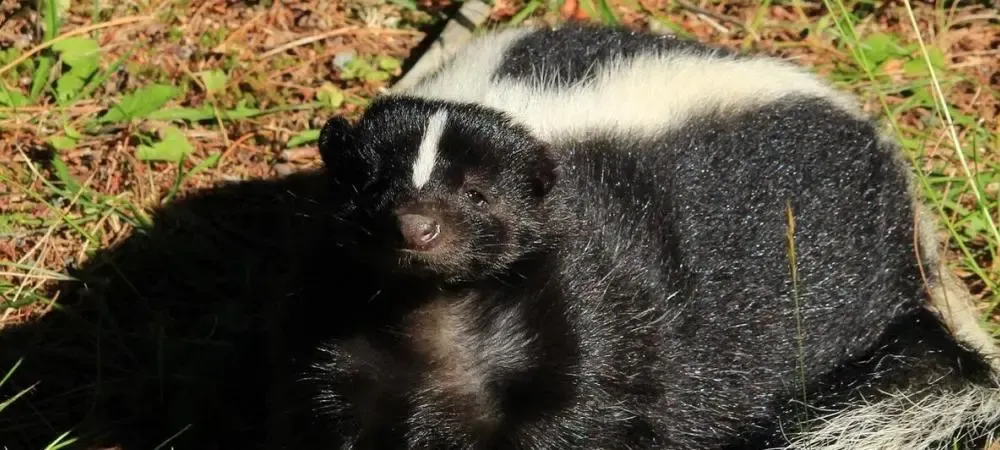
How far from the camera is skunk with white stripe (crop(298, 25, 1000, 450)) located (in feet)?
12.9

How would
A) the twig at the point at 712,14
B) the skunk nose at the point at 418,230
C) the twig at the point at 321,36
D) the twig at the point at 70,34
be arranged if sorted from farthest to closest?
the twig at the point at 712,14
the twig at the point at 321,36
the twig at the point at 70,34
the skunk nose at the point at 418,230

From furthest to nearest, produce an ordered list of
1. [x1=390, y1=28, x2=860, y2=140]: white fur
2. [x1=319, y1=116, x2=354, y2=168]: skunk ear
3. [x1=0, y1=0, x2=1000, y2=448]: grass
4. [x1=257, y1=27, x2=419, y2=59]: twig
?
1. [x1=257, y1=27, x2=419, y2=59]: twig
2. [x1=0, y1=0, x2=1000, y2=448]: grass
3. [x1=390, y1=28, x2=860, y2=140]: white fur
4. [x1=319, y1=116, x2=354, y2=168]: skunk ear

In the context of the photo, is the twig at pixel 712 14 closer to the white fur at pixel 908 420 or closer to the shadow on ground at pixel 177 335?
the shadow on ground at pixel 177 335

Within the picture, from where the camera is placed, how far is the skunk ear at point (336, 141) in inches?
157

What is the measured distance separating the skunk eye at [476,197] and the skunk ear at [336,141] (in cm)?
39

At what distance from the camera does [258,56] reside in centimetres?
607

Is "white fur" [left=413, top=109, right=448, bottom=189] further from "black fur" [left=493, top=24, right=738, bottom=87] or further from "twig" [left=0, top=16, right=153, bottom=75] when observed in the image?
"twig" [left=0, top=16, right=153, bottom=75]

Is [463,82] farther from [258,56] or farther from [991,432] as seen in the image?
[991,432]

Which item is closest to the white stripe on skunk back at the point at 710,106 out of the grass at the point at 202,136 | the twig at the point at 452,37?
the grass at the point at 202,136

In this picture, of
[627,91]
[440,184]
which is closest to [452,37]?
[627,91]

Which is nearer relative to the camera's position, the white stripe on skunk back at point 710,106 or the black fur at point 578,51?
the white stripe on skunk back at point 710,106

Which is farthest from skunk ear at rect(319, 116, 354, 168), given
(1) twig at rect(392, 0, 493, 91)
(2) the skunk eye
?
(1) twig at rect(392, 0, 493, 91)

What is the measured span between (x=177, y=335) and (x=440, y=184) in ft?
5.90

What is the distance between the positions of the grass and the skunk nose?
3.75 feet
